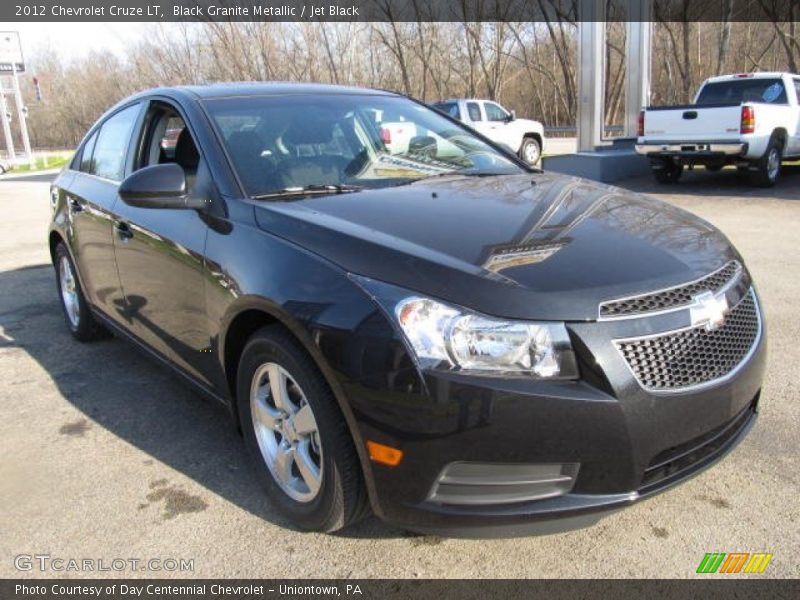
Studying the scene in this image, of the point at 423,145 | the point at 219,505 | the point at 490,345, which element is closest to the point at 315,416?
the point at 490,345

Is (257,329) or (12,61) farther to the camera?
(12,61)

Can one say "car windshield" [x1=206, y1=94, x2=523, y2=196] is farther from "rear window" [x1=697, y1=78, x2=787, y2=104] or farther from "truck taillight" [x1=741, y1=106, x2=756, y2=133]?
"rear window" [x1=697, y1=78, x2=787, y2=104]

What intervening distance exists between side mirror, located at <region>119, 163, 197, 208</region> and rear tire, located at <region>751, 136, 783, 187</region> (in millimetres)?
11337

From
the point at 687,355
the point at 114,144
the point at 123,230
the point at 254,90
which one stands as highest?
the point at 254,90

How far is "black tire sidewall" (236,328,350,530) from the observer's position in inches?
88.6

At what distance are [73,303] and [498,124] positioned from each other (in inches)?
593

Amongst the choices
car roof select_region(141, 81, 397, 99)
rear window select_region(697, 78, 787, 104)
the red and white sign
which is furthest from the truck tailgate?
the red and white sign

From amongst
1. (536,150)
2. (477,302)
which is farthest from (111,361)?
(536,150)

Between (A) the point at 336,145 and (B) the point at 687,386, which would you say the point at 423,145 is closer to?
(A) the point at 336,145

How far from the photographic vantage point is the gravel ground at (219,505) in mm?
2385

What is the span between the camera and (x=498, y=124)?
18297 mm

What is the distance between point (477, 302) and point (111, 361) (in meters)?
3.39

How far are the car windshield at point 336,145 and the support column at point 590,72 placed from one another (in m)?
11.7

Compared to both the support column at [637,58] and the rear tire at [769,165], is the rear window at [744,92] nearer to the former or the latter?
the rear tire at [769,165]
